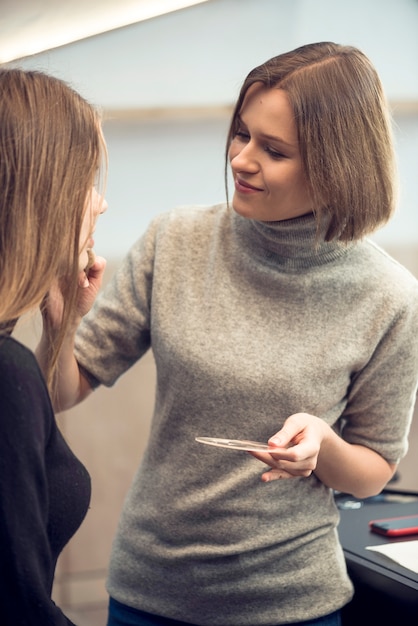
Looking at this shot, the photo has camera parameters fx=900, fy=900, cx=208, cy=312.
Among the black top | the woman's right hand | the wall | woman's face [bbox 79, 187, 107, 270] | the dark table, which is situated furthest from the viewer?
the wall

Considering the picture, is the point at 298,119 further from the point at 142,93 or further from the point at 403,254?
the point at 403,254

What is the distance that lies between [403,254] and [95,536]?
42.1 inches

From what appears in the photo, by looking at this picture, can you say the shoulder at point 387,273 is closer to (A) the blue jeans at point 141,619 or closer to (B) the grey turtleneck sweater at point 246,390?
(B) the grey turtleneck sweater at point 246,390

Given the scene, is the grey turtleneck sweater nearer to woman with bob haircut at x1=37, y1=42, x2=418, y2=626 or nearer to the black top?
woman with bob haircut at x1=37, y1=42, x2=418, y2=626

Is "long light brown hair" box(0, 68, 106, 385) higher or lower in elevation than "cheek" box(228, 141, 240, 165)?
higher

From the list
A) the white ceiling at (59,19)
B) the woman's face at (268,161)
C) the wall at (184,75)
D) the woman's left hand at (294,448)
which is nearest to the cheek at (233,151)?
the woman's face at (268,161)

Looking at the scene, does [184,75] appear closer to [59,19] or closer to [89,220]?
[59,19]

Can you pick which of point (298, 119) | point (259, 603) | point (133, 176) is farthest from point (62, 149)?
point (133, 176)

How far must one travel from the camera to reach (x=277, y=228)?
4.49 ft

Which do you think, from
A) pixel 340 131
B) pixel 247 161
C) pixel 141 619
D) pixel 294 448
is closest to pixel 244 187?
pixel 247 161

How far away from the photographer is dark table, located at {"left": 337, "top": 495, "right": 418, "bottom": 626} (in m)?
1.46

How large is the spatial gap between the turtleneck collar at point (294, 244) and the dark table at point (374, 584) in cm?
53

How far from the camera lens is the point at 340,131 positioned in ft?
4.28

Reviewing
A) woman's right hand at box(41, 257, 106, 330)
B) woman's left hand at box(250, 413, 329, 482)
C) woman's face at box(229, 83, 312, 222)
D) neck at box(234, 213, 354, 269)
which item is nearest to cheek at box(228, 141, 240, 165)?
woman's face at box(229, 83, 312, 222)
